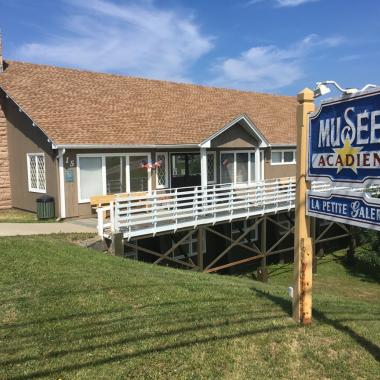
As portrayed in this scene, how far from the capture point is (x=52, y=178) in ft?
50.5

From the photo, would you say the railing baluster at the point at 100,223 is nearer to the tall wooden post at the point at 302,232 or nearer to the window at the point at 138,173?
the window at the point at 138,173

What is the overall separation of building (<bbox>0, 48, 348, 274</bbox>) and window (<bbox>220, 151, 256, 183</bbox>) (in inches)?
1.9

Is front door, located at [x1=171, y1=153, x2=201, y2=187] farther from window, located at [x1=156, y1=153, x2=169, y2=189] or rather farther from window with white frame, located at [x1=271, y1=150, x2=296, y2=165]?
window with white frame, located at [x1=271, y1=150, x2=296, y2=165]

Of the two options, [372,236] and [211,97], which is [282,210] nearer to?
[372,236]

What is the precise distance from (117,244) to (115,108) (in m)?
8.39

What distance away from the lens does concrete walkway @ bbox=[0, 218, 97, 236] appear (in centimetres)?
1268

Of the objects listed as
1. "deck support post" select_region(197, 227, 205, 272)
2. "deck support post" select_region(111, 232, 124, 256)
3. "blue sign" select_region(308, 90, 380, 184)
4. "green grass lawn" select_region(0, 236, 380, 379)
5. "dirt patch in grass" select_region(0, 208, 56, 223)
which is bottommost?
"deck support post" select_region(197, 227, 205, 272)

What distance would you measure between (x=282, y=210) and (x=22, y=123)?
1071 cm

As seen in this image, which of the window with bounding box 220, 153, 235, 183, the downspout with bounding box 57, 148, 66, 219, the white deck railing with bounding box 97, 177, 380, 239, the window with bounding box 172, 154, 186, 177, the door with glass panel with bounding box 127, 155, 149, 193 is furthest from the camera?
the window with bounding box 220, 153, 235, 183

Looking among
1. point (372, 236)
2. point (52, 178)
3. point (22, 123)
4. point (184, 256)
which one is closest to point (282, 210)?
point (184, 256)

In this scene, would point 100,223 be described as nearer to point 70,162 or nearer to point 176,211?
point 176,211

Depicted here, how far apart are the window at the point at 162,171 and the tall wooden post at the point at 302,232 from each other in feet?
42.6

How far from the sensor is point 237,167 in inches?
824

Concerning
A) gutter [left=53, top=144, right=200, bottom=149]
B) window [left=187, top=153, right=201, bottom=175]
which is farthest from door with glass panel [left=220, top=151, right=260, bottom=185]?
gutter [left=53, top=144, right=200, bottom=149]
